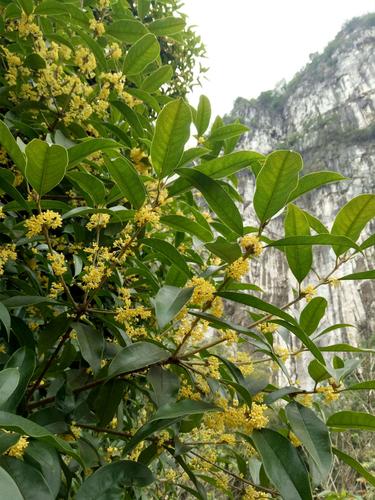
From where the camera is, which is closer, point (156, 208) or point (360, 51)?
point (156, 208)

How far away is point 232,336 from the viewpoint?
0.65m

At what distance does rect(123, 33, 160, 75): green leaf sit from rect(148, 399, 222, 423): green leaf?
0.80 m

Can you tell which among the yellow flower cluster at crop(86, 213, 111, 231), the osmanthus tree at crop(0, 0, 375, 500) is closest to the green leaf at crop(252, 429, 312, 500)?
the osmanthus tree at crop(0, 0, 375, 500)

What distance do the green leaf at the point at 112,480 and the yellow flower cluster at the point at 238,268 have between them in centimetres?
33

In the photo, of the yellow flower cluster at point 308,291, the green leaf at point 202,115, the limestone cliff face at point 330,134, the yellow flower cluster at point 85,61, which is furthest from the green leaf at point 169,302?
the limestone cliff face at point 330,134

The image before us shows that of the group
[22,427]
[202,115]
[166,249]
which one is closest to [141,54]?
[202,115]

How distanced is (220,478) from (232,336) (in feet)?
1.43

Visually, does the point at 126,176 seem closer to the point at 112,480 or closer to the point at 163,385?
the point at 163,385

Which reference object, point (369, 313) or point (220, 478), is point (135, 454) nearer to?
point (220, 478)

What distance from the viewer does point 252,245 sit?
23.9 inches

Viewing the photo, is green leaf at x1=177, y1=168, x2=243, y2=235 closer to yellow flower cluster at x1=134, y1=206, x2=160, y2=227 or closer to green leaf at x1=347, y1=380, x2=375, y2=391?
yellow flower cluster at x1=134, y1=206, x2=160, y2=227

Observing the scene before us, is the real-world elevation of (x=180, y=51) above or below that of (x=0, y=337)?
above

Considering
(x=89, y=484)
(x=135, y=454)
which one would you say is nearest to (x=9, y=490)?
(x=89, y=484)

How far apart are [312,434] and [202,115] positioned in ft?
3.03
